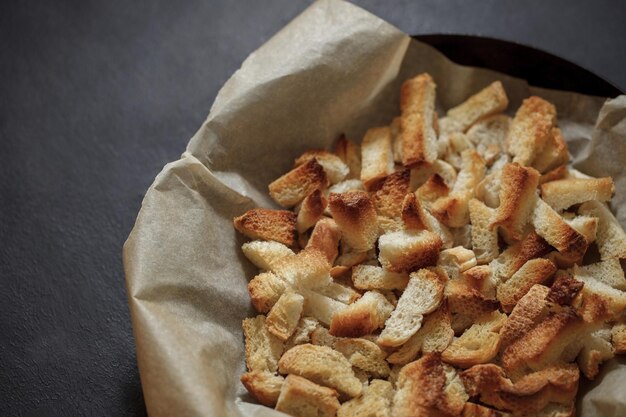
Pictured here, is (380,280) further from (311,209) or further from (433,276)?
(311,209)

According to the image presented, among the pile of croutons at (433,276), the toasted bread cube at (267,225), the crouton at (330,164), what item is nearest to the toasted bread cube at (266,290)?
the pile of croutons at (433,276)

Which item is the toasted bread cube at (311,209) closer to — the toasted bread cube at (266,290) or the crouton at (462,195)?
the toasted bread cube at (266,290)

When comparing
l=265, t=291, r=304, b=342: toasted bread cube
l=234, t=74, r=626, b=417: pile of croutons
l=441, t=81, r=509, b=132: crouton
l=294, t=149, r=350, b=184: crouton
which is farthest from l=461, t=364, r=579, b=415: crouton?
l=441, t=81, r=509, b=132: crouton

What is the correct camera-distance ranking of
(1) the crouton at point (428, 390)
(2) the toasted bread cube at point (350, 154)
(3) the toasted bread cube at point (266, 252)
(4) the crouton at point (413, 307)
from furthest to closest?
1. (2) the toasted bread cube at point (350, 154)
2. (3) the toasted bread cube at point (266, 252)
3. (4) the crouton at point (413, 307)
4. (1) the crouton at point (428, 390)

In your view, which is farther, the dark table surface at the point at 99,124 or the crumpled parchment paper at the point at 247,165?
→ the dark table surface at the point at 99,124

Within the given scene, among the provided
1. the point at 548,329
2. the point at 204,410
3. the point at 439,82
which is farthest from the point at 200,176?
the point at 548,329

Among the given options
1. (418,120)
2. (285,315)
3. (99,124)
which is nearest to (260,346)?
(285,315)

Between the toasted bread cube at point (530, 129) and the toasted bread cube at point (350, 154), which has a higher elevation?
the toasted bread cube at point (350, 154)
